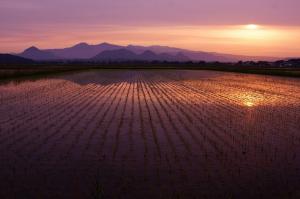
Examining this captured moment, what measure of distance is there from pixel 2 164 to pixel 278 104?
12.9 meters

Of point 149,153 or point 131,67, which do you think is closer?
point 149,153

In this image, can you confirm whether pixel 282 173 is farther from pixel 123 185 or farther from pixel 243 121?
pixel 243 121

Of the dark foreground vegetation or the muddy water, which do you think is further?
the dark foreground vegetation

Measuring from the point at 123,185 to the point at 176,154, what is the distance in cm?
213

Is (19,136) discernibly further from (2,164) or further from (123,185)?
(123,185)

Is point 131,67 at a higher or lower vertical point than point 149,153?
lower

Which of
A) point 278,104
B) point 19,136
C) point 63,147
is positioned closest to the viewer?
point 63,147

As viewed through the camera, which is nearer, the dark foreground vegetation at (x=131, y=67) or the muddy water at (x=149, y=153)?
the muddy water at (x=149, y=153)

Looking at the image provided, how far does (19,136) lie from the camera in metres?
9.64

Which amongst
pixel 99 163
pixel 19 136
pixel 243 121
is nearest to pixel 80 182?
pixel 99 163

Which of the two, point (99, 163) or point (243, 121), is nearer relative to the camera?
point (99, 163)

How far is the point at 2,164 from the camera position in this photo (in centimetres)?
700

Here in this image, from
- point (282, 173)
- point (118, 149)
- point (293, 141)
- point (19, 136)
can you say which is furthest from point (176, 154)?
point (19, 136)

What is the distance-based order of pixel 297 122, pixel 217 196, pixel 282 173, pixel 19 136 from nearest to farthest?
pixel 217 196
pixel 282 173
pixel 19 136
pixel 297 122
